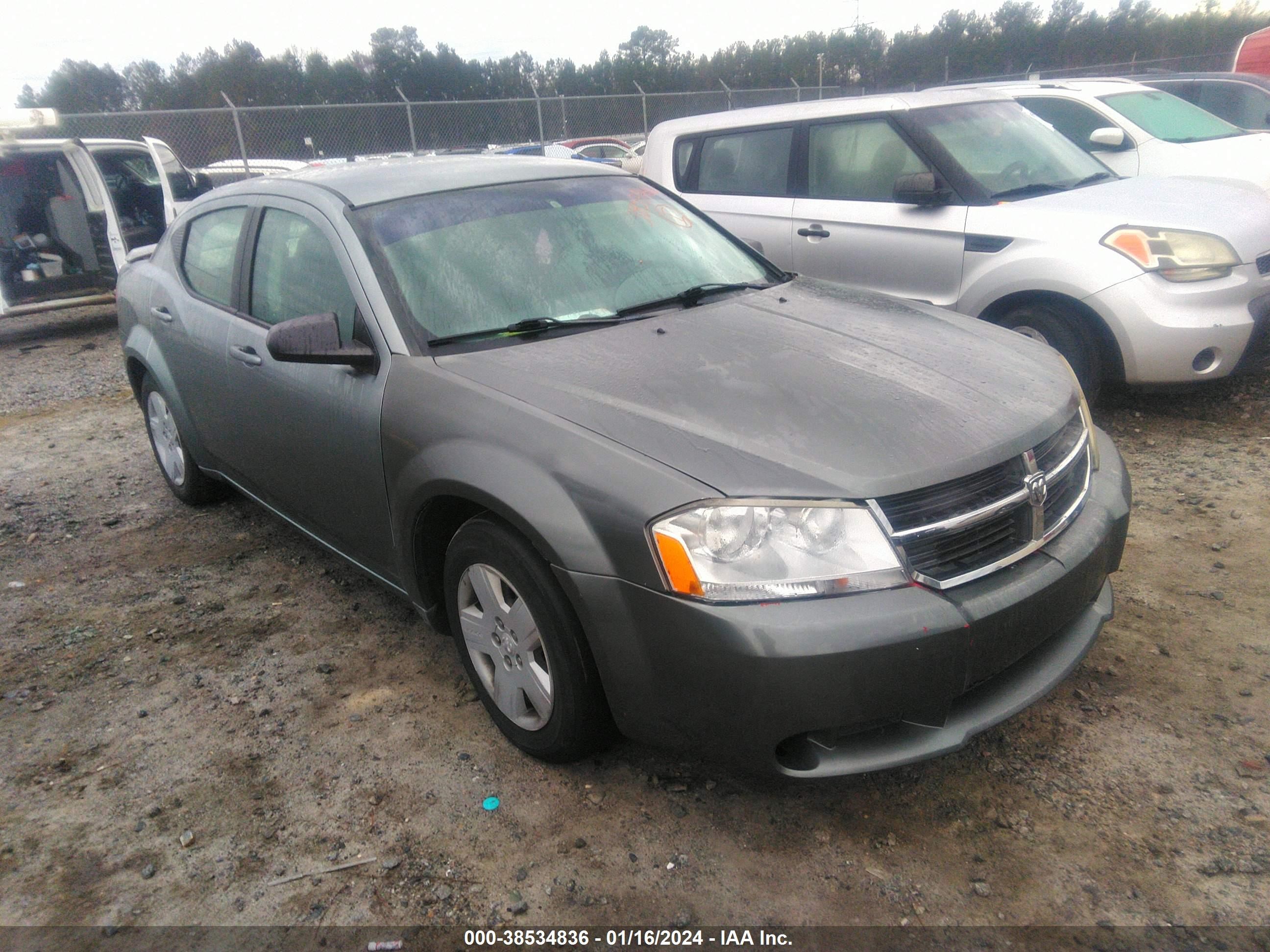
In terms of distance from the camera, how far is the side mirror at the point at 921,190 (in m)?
5.13

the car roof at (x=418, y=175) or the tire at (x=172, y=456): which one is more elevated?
the car roof at (x=418, y=175)

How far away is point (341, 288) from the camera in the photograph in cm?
301

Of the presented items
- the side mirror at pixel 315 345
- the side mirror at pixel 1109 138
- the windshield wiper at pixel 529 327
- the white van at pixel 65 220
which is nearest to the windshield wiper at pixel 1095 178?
the side mirror at pixel 1109 138

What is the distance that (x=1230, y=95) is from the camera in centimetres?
1031

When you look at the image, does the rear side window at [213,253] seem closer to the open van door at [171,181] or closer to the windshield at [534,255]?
the windshield at [534,255]

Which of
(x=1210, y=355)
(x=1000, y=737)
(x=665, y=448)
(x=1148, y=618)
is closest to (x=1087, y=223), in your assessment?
(x=1210, y=355)

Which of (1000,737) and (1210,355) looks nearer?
(1000,737)

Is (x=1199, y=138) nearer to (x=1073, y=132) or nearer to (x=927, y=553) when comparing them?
(x=1073, y=132)

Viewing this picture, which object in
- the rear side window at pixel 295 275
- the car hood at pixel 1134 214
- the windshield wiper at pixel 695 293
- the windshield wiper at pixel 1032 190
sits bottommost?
the car hood at pixel 1134 214

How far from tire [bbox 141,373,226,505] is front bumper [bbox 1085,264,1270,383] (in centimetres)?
459

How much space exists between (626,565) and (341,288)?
1554 millimetres

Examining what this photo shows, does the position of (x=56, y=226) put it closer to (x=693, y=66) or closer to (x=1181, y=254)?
(x=1181, y=254)

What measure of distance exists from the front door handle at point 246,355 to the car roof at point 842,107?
3907 millimetres

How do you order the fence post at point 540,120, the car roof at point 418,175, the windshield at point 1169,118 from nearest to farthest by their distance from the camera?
the car roof at point 418,175 < the windshield at point 1169,118 < the fence post at point 540,120
